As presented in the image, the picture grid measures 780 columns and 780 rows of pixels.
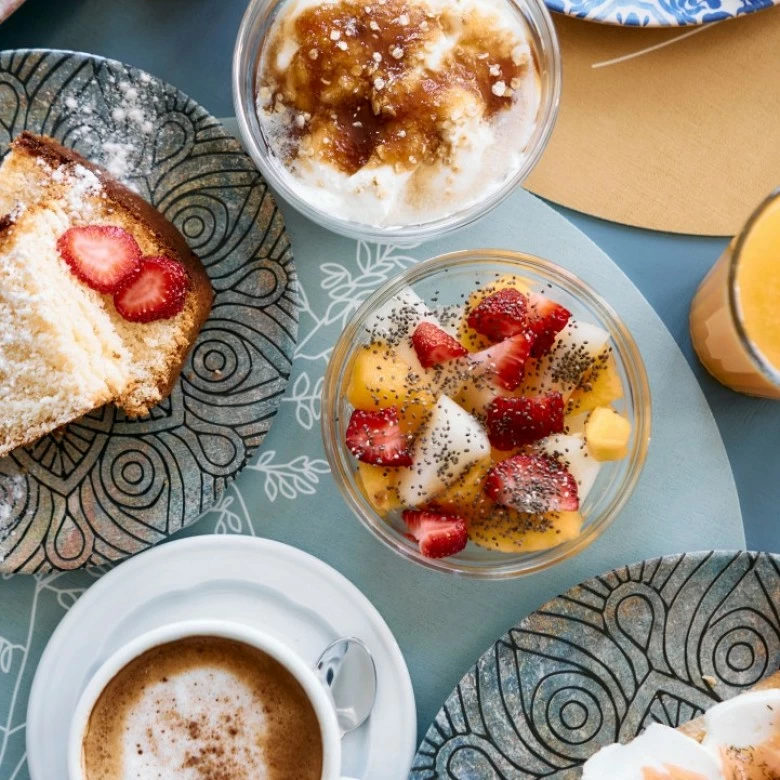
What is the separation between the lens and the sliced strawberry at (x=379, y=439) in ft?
5.22

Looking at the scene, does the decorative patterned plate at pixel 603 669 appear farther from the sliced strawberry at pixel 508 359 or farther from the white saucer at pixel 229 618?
the sliced strawberry at pixel 508 359

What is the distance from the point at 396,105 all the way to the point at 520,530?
75cm

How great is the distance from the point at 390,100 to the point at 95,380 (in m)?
0.69

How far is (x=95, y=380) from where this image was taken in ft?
5.39

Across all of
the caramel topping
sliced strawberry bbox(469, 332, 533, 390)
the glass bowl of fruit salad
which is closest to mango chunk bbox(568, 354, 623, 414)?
the glass bowl of fruit salad

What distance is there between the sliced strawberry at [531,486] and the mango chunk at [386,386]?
0.17 metres

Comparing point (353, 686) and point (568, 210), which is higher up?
point (568, 210)

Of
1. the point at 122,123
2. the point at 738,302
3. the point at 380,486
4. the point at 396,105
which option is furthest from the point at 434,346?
the point at 122,123

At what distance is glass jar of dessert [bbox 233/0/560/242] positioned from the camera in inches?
62.8

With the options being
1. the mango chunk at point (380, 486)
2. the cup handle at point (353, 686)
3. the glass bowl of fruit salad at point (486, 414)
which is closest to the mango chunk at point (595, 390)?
the glass bowl of fruit salad at point (486, 414)

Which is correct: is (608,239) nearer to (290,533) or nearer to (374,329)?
(374,329)

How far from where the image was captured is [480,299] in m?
1.67

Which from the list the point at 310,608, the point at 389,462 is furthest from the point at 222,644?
the point at 389,462

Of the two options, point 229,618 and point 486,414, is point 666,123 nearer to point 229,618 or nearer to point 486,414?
point 486,414
